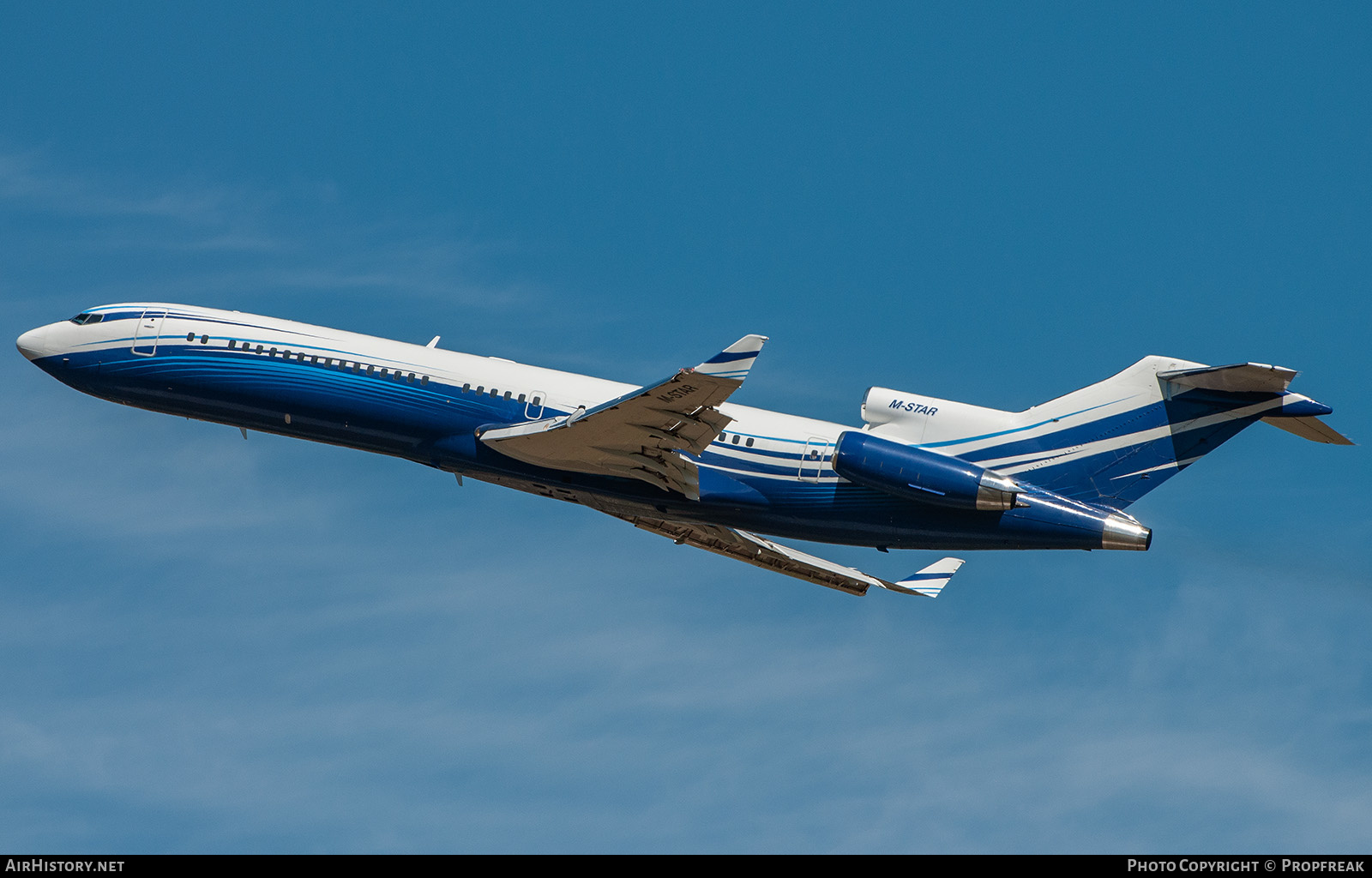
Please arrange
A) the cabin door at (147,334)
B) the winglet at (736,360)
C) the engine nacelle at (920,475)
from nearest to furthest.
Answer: the winglet at (736,360) < the engine nacelle at (920,475) < the cabin door at (147,334)

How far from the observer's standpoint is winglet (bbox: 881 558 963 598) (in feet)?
129

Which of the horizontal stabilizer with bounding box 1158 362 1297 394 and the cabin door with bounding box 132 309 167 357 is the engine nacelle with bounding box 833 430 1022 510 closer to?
the horizontal stabilizer with bounding box 1158 362 1297 394

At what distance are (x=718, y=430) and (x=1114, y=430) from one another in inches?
354

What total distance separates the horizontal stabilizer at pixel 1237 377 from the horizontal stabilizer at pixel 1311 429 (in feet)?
2.32

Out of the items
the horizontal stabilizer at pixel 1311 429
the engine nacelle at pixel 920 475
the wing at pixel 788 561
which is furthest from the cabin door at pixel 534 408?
the horizontal stabilizer at pixel 1311 429

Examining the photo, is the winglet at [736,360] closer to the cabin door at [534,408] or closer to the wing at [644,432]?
the wing at [644,432]

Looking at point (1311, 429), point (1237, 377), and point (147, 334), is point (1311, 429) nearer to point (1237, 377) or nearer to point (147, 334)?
point (1237, 377)

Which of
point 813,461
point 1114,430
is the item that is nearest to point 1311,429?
point 1114,430

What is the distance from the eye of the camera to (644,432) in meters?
33.7

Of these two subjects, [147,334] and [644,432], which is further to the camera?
[147,334]

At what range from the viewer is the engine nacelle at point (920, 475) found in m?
32.9

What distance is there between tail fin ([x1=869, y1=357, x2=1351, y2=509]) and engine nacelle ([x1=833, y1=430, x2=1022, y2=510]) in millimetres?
1411
